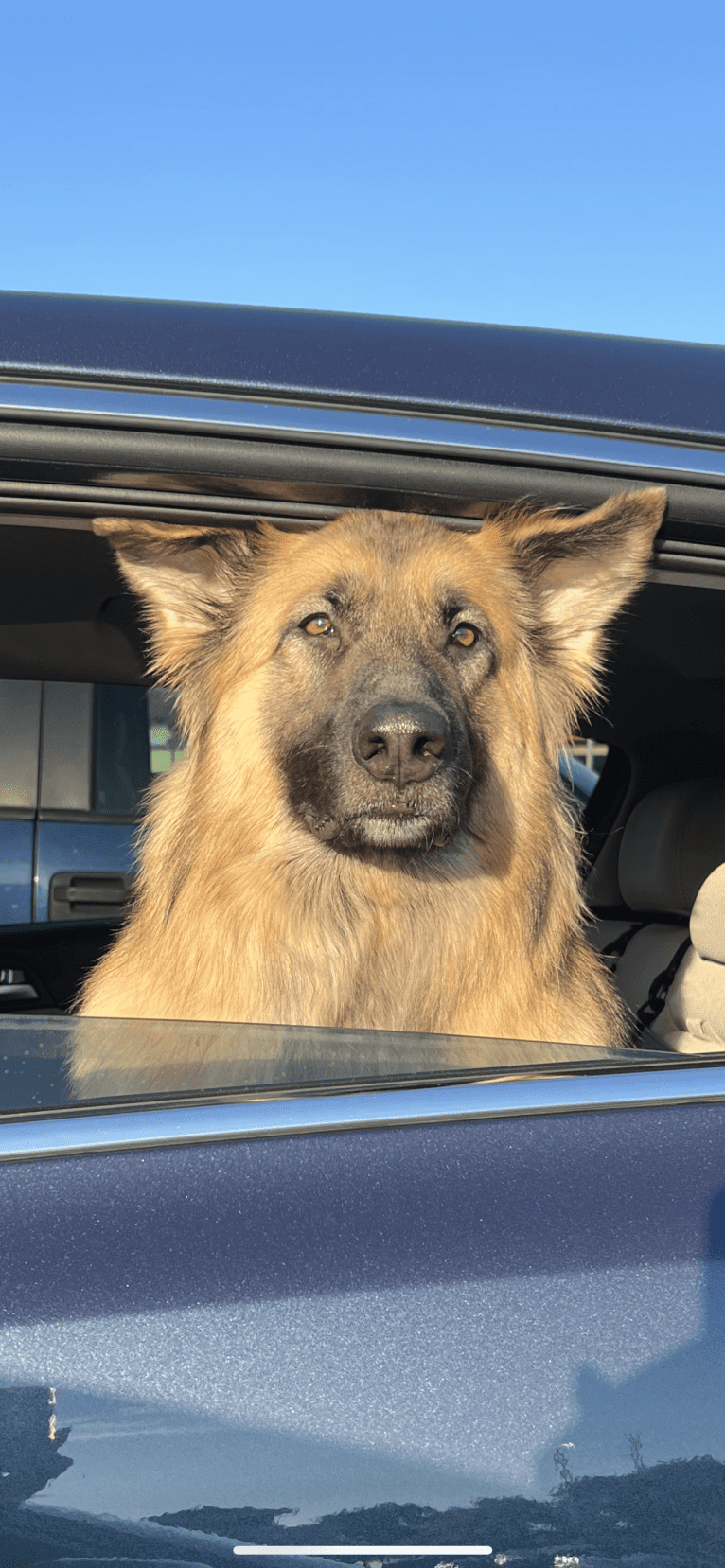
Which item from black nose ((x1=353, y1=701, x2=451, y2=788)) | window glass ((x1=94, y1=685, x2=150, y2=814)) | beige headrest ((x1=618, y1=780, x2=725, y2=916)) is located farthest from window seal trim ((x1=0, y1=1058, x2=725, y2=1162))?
window glass ((x1=94, y1=685, x2=150, y2=814))

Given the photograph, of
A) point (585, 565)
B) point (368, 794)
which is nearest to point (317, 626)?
point (368, 794)

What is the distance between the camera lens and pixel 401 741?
2.25 m

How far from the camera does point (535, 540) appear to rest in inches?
84.8

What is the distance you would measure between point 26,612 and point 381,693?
2.74 ft

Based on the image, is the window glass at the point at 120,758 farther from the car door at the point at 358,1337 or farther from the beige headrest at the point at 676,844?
the car door at the point at 358,1337

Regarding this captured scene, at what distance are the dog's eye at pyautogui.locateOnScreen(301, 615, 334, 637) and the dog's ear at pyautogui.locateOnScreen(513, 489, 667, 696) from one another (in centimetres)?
45

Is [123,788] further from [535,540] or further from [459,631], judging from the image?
[535,540]

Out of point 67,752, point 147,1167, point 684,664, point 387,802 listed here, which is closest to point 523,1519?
point 147,1167

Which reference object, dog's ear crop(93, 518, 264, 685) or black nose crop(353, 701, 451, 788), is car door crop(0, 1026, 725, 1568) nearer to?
dog's ear crop(93, 518, 264, 685)

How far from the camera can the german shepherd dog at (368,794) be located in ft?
7.82

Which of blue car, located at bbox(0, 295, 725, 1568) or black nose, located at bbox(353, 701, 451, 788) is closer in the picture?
blue car, located at bbox(0, 295, 725, 1568)

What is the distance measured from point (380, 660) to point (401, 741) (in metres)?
0.35

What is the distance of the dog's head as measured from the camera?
2328mm

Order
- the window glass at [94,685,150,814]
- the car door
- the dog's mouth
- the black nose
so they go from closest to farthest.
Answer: the car door
the black nose
the dog's mouth
the window glass at [94,685,150,814]
